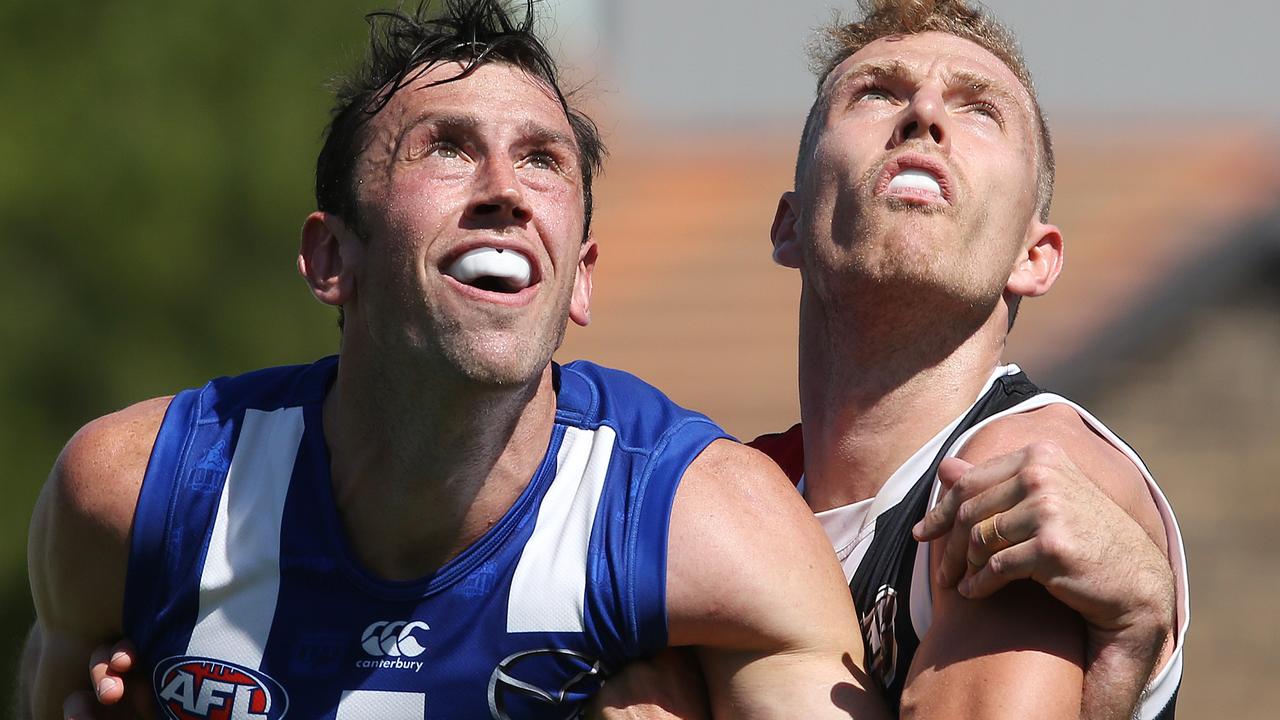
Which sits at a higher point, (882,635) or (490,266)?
(490,266)

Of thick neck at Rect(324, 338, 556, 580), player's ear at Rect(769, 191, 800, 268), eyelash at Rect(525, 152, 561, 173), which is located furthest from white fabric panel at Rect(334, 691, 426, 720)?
player's ear at Rect(769, 191, 800, 268)

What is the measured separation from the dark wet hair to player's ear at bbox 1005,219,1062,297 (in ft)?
3.71

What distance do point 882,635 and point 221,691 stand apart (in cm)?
146

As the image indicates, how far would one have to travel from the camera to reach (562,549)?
3537mm

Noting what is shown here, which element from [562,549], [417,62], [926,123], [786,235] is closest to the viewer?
[562,549]

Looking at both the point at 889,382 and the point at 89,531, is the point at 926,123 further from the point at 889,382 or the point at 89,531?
the point at 89,531

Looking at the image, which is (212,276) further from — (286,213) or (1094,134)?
(1094,134)

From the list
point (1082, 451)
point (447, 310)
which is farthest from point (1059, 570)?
point (447, 310)

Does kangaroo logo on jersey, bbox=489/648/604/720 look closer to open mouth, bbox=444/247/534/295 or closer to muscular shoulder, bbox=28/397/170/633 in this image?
open mouth, bbox=444/247/534/295

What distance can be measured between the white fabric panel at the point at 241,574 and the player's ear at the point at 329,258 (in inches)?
17.6

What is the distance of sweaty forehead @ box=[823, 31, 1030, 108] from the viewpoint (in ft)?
14.0

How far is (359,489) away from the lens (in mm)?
3709

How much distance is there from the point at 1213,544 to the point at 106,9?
21.1 ft

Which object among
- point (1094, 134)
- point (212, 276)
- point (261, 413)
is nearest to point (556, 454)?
point (261, 413)
